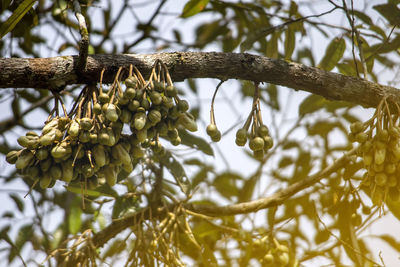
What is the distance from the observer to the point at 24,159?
117cm

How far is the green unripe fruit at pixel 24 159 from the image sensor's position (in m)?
1.16

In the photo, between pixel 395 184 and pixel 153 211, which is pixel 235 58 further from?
pixel 153 211

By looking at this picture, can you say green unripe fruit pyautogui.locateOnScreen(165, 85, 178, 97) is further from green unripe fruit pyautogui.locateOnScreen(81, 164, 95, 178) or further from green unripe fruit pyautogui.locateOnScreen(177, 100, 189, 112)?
green unripe fruit pyautogui.locateOnScreen(81, 164, 95, 178)

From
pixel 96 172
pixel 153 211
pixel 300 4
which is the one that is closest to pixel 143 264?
pixel 153 211

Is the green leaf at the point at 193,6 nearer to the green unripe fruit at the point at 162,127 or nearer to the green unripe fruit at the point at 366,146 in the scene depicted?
the green unripe fruit at the point at 162,127

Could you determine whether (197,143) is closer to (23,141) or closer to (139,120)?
(139,120)

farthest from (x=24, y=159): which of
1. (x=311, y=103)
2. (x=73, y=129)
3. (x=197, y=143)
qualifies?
(x=311, y=103)

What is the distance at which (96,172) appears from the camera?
4.24 ft

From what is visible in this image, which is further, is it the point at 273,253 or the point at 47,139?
the point at 273,253

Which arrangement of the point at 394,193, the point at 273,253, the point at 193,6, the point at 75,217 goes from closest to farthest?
1. the point at 394,193
2. the point at 273,253
3. the point at 193,6
4. the point at 75,217

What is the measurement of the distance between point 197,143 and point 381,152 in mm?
874

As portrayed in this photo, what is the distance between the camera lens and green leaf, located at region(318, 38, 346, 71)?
78.0 inches

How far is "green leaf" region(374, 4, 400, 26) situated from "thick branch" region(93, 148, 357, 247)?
1.65ft

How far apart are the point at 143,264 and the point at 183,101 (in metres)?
0.62
